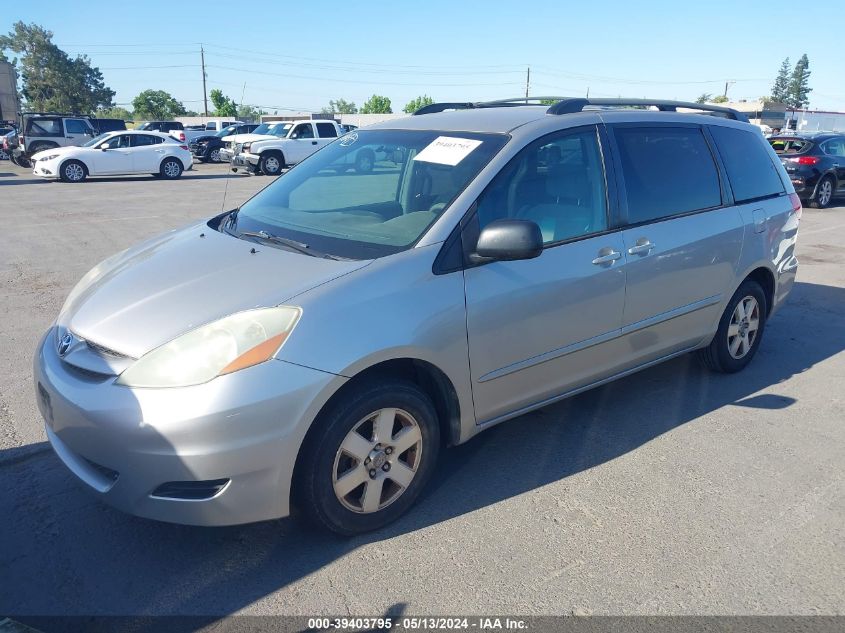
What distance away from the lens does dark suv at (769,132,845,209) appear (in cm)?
1502

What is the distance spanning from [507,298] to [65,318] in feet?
6.72

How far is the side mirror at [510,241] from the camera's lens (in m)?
3.10

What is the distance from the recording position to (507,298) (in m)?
3.29

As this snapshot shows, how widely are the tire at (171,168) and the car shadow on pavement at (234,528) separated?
20.7m

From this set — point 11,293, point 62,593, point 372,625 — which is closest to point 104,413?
point 62,593

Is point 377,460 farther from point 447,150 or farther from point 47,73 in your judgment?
point 47,73

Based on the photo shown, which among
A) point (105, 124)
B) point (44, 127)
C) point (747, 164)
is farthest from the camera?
point (105, 124)

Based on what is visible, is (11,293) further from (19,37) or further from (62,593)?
(19,37)

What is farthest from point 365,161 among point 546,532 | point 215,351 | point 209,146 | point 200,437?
point 209,146

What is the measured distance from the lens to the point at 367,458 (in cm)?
296

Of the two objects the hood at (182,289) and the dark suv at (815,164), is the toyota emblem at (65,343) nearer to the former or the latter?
the hood at (182,289)

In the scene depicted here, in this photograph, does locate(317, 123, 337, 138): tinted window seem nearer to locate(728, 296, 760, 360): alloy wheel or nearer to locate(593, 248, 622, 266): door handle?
locate(728, 296, 760, 360): alloy wheel

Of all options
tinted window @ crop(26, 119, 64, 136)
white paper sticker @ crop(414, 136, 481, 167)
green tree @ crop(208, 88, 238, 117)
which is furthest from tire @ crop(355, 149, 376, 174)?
green tree @ crop(208, 88, 238, 117)

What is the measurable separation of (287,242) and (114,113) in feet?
412
